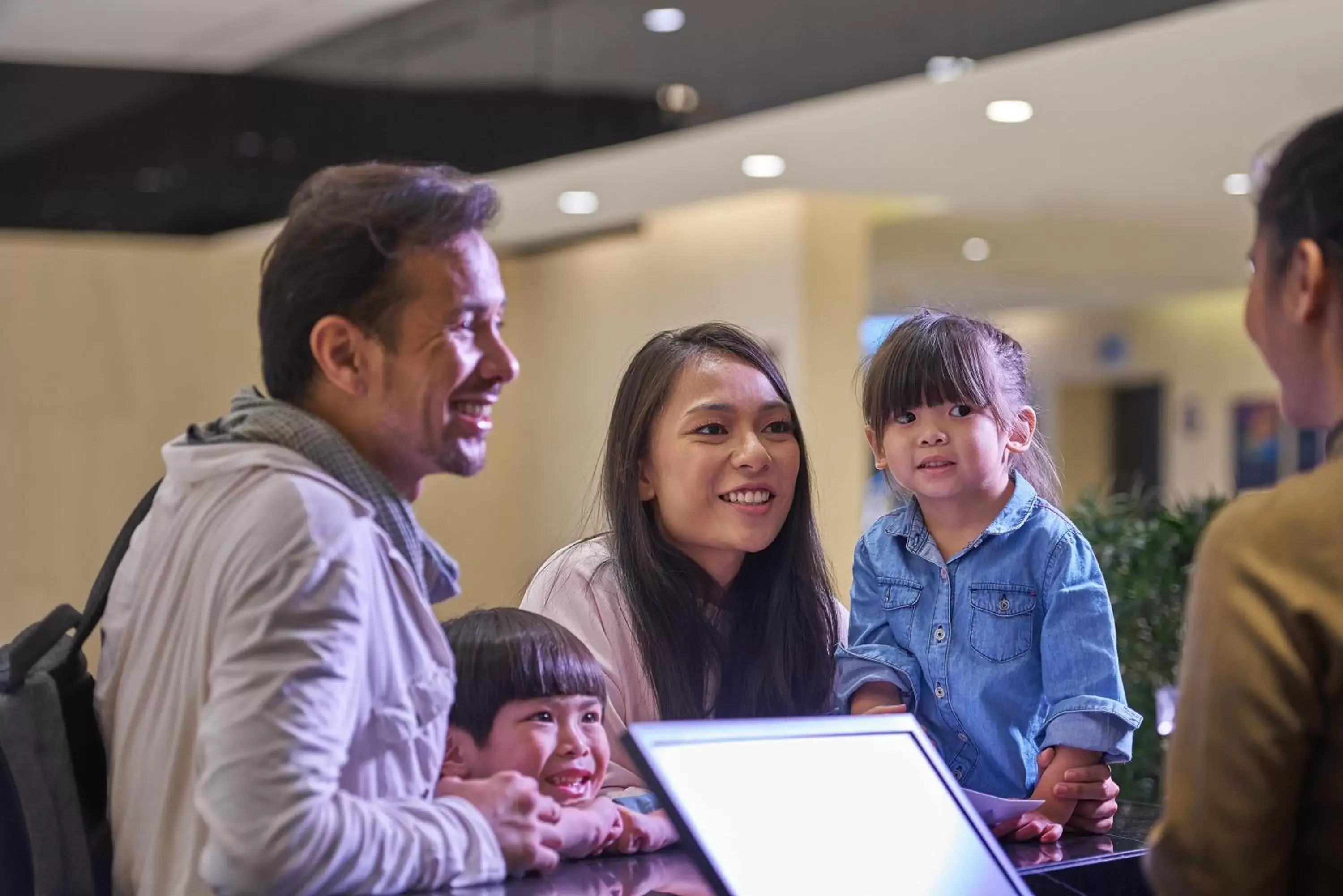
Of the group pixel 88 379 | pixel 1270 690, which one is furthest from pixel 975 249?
pixel 1270 690

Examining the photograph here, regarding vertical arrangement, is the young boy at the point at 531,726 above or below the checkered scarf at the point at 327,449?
below

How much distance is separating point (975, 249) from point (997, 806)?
397 inches

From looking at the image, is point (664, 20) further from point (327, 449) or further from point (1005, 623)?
point (327, 449)

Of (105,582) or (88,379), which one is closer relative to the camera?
(105,582)

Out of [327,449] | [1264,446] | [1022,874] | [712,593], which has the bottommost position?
[1264,446]

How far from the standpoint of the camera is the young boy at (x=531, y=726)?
1.76 metres

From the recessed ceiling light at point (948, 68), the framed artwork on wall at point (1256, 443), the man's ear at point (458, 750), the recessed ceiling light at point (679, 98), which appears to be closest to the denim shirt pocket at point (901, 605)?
the man's ear at point (458, 750)

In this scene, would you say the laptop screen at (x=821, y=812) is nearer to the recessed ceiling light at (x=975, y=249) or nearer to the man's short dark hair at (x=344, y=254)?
the man's short dark hair at (x=344, y=254)

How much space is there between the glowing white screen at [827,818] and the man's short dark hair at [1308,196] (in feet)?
2.04

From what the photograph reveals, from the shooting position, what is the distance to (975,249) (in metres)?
11.5

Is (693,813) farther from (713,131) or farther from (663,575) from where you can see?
(713,131)

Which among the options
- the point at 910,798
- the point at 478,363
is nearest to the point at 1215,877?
the point at 910,798

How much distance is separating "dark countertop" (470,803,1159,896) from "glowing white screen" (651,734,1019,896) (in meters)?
0.13

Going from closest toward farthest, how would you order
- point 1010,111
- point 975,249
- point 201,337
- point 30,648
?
point 30,648
point 1010,111
point 201,337
point 975,249
